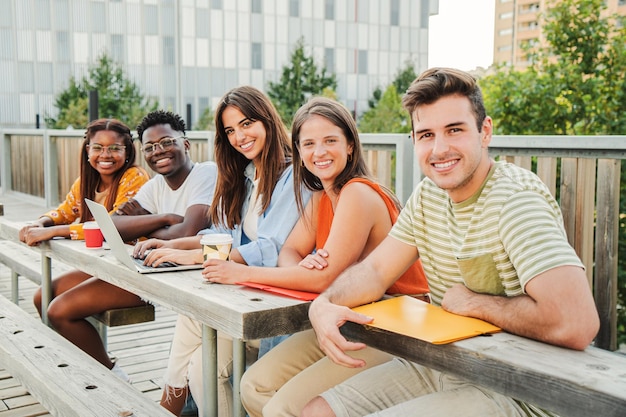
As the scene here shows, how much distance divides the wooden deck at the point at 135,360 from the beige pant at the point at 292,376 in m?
1.36

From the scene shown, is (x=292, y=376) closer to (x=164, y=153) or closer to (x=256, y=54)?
(x=164, y=153)

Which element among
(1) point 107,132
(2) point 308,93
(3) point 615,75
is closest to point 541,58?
(3) point 615,75

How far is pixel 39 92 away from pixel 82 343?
4446 cm

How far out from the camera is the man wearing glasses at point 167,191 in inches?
144

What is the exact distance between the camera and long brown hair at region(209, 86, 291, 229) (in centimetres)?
317

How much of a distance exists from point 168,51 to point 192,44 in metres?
1.67

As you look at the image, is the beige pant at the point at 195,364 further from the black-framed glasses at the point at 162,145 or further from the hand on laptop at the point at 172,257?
the black-framed glasses at the point at 162,145

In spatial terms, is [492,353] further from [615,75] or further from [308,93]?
[308,93]

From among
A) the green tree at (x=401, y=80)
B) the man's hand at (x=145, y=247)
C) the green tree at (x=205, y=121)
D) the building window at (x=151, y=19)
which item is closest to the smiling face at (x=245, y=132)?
the man's hand at (x=145, y=247)

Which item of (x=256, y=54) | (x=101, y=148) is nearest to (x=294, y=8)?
(x=256, y=54)

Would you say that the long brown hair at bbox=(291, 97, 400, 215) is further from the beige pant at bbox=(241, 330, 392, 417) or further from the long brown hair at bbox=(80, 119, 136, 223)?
the long brown hair at bbox=(80, 119, 136, 223)

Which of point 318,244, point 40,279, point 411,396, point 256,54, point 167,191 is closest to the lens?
point 411,396

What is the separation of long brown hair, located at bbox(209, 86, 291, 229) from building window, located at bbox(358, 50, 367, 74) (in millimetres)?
51972

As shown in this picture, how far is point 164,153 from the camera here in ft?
12.5
